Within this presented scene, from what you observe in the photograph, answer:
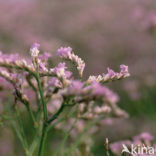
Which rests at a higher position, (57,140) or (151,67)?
(151,67)

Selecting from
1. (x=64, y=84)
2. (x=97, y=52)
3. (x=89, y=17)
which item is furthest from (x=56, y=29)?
(x=64, y=84)

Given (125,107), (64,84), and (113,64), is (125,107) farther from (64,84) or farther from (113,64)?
(64,84)

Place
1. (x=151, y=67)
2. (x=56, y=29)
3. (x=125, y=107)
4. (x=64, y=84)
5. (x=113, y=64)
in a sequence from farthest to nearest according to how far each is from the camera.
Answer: (x=56, y=29) < (x=113, y=64) < (x=151, y=67) < (x=125, y=107) < (x=64, y=84)

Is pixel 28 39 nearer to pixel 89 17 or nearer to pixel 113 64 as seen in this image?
pixel 113 64

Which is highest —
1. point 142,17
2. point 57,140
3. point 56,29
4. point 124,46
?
point 56,29

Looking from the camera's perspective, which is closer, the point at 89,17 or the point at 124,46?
the point at 124,46

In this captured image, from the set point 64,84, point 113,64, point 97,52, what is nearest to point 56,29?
point 97,52

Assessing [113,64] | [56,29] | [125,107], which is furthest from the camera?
[56,29]
